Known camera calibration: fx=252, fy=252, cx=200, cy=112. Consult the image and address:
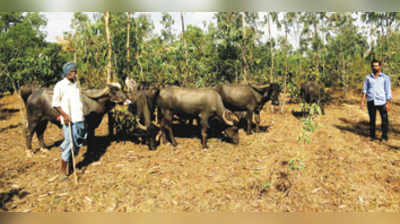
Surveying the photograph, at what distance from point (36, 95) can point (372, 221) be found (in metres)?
8.31

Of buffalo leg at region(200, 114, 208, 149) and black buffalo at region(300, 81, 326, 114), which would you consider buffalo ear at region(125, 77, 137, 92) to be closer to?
buffalo leg at region(200, 114, 208, 149)

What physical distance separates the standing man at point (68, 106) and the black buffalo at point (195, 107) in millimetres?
3369

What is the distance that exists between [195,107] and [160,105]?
1220 mm

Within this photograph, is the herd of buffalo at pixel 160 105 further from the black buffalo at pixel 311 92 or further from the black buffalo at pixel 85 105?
the black buffalo at pixel 311 92

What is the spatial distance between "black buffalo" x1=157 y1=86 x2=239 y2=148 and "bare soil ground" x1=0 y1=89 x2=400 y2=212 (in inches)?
25.1

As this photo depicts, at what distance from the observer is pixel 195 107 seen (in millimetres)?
8523

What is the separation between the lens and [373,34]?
63.9ft

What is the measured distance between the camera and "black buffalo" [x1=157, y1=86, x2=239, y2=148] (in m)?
8.49

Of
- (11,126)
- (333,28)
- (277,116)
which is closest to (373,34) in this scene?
(333,28)

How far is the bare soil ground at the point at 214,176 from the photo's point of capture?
4.79 m

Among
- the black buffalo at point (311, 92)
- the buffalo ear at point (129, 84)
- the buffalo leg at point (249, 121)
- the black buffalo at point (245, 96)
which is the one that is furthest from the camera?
the black buffalo at point (311, 92)

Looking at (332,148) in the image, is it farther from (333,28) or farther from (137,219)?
(333,28)

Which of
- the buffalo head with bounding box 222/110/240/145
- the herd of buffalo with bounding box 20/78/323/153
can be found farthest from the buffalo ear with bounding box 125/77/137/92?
the buffalo head with bounding box 222/110/240/145

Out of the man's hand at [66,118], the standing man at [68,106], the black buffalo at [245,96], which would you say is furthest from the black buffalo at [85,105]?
the black buffalo at [245,96]
